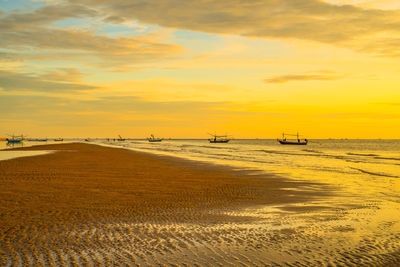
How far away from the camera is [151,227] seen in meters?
10.6

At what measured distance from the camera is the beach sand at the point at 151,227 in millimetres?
7793

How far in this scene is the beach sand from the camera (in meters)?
7.79

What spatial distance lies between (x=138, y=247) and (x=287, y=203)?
860cm

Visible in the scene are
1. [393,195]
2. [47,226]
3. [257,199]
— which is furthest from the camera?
[393,195]

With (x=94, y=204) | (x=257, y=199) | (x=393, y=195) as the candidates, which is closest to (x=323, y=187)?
(x=393, y=195)

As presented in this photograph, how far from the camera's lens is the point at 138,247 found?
27.9 feet

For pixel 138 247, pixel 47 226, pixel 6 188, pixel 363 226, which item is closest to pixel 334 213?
pixel 363 226

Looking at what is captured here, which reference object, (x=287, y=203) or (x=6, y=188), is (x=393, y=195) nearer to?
(x=287, y=203)

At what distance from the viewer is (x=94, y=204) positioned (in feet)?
46.7

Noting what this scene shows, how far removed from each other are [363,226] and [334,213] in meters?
2.09

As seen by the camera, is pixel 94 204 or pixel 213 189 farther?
pixel 213 189

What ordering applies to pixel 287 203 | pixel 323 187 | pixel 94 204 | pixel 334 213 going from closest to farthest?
pixel 334 213 → pixel 94 204 → pixel 287 203 → pixel 323 187

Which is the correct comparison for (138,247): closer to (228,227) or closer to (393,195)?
(228,227)

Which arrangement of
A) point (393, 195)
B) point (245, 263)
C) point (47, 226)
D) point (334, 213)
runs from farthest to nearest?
point (393, 195), point (334, 213), point (47, 226), point (245, 263)
